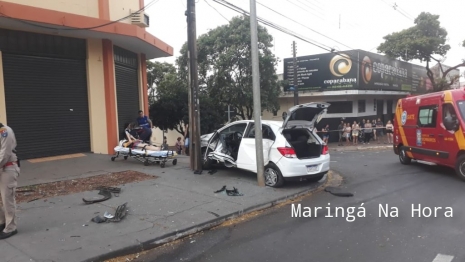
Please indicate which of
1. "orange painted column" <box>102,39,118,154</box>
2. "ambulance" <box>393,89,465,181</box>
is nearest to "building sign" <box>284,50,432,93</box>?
"ambulance" <box>393,89,465,181</box>

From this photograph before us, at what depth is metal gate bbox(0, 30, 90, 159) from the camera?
10.4 m

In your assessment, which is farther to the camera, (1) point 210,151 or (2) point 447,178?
(1) point 210,151

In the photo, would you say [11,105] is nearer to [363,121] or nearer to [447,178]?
[447,178]

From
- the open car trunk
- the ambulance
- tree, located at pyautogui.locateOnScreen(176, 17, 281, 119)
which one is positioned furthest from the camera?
tree, located at pyautogui.locateOnScreen(176, 17, 281, 119)

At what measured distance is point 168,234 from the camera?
515 centimetres

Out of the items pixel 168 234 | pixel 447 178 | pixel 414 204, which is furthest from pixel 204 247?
pixel 447 178

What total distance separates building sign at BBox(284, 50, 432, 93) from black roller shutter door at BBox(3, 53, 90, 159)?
52.1 feet

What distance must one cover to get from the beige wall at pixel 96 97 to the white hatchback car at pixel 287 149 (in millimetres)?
4835

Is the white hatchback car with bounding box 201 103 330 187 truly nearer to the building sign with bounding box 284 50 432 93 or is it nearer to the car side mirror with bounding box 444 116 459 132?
the car side mirror with bounding box 444 116 459 132

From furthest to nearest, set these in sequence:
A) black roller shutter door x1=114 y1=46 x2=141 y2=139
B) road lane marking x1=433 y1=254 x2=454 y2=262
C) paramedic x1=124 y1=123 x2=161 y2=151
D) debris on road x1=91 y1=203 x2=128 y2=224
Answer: black roller shutter door x1=114 y1=46 x2=141 y2=139
paramedic x1=124 y1=123 x2=161 y2=151
debris on road x1=91 y1=203 x2=128 y2=224
road lane marking x1=433 y1=254 x2=454 y2=262

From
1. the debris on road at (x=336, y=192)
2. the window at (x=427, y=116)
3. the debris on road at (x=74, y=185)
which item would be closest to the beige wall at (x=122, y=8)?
the debris on road at (x=74, y=185)

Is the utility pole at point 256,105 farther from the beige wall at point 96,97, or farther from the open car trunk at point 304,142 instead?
the beige wall at point 96,97

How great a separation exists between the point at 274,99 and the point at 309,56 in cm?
495

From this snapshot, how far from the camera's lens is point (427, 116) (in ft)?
33.1
